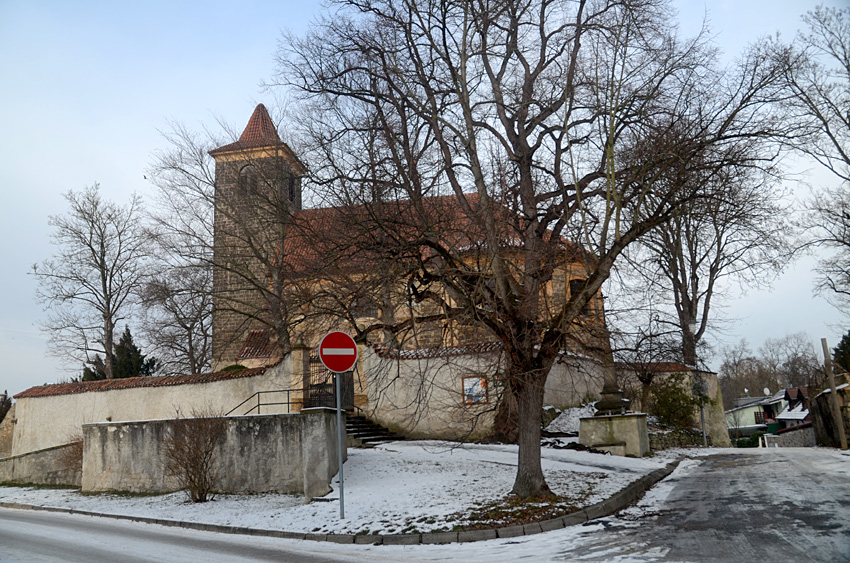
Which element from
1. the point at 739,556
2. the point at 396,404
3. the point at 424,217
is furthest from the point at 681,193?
the point at 396,404

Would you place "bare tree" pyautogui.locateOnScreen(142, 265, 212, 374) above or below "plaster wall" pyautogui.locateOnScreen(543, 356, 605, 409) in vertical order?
above

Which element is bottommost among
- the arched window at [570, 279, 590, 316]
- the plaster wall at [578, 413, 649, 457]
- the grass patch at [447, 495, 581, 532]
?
the grass patch at [447, 495, 581, 532]

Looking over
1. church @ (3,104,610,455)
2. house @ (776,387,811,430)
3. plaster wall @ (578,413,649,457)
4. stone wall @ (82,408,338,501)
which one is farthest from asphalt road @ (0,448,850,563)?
house @ (776,387,811,430)

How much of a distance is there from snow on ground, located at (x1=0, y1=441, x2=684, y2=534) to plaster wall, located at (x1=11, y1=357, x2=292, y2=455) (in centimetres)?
451

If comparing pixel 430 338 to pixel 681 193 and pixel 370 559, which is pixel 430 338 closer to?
pixel 681 193

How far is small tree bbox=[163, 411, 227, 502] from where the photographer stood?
42.9ft

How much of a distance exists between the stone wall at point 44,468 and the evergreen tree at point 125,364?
10.8 m

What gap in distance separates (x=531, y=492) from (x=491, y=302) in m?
3.14

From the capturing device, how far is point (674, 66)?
10859mm

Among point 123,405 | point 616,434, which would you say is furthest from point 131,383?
point 616,434

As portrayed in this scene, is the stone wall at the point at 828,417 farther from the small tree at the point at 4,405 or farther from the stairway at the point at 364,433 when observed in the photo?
the small tree at the point at 4,405

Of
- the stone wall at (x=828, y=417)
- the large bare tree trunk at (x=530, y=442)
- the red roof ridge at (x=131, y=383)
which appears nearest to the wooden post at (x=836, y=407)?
the stone wall at (x=828, y=417)

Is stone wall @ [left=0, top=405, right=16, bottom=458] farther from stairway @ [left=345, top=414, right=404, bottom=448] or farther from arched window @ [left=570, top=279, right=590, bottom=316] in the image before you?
arched window @ [left=570, top=279, right=590, bottom=316]

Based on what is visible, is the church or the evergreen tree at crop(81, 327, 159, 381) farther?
the evergreen tree at crop(81, 327, 159, 381)
